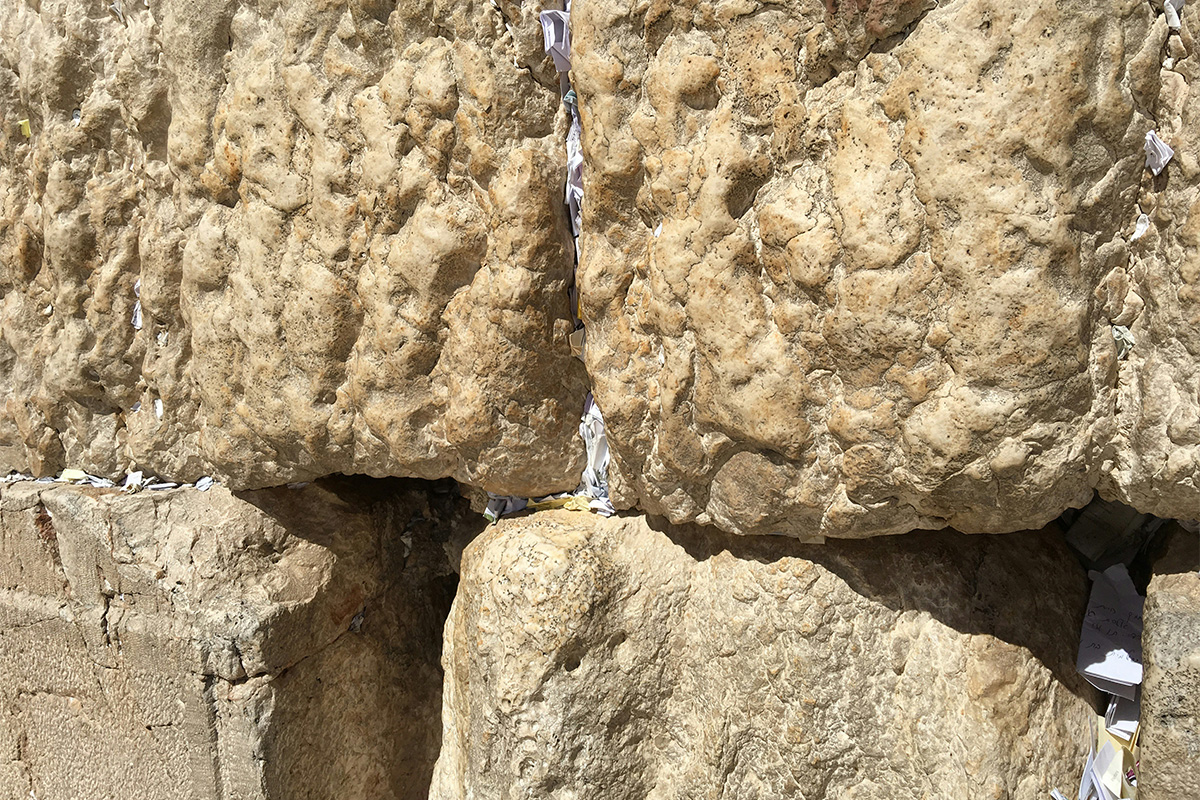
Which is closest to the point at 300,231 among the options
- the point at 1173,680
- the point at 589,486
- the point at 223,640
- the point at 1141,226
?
the point at 589,486

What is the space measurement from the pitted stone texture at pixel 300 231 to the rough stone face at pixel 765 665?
213mm

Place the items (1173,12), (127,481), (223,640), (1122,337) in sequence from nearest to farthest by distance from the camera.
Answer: (1173,12) → (1122,337) → (223,640) → (127,481)

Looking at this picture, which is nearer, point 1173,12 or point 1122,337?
point 1173,12

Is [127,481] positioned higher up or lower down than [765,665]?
higher up

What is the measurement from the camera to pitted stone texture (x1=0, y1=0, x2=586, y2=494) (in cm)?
128

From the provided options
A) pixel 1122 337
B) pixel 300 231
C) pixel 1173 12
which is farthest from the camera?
pixel 300 231

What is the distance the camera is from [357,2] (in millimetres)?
1273

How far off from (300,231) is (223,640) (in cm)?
74

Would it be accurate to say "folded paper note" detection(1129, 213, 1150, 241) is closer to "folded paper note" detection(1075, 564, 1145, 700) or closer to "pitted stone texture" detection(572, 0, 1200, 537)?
"pitted stone texture" detection(572, 0, 1200, 537)

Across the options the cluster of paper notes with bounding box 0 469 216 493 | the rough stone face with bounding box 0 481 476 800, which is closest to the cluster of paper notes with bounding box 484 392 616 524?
the rough stone face with bounding box 0 481 476 800

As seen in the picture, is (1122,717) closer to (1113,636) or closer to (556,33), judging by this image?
(1113,636)

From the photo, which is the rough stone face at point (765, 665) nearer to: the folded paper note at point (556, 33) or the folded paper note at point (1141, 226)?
the folded paper note at point (1141, 226)

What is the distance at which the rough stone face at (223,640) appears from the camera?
167 centimetres

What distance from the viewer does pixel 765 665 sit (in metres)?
1.30
